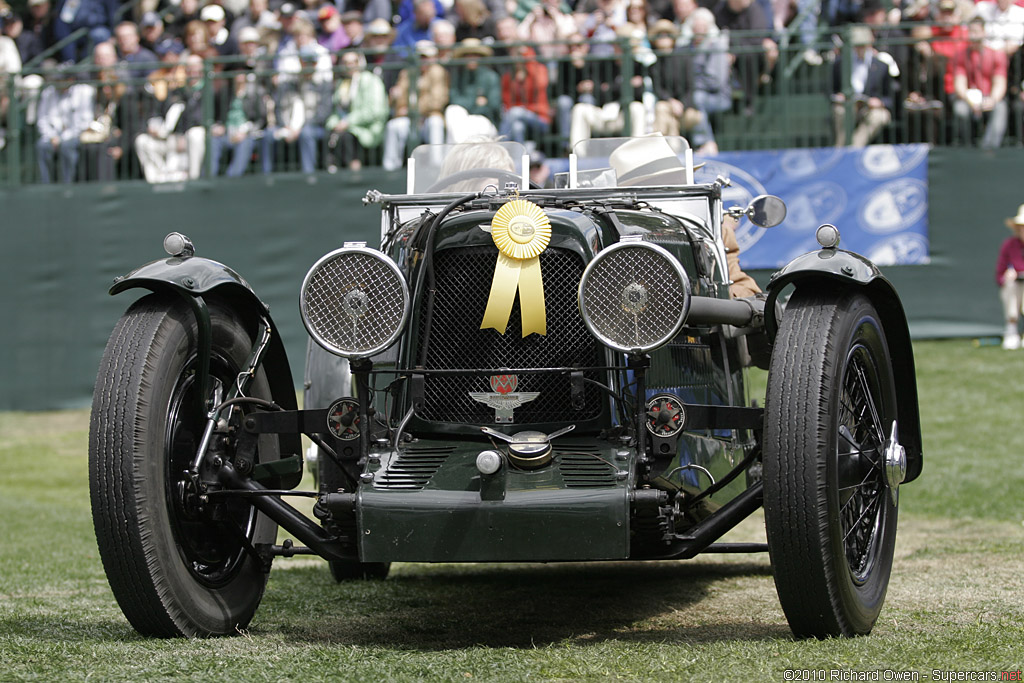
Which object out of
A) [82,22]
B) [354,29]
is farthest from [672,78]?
[82,22]

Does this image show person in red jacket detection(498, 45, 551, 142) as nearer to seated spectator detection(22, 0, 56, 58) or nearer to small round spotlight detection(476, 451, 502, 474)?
seated spectator detection(22, 0, 56, 58)

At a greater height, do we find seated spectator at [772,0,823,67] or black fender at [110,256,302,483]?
seated spectator at [772,0,823,67]

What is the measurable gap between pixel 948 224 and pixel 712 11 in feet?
11.5

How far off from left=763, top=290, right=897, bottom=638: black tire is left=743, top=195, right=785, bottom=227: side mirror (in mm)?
1311

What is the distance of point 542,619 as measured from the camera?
5.00m

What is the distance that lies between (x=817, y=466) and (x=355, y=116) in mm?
10916

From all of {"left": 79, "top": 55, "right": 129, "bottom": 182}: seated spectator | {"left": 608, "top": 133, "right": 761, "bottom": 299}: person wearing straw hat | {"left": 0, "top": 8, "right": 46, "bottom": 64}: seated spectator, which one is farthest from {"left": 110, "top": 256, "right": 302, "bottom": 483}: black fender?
{"left": 0, "top": 8, "right": 46, "bottom": 64}: seated spectator

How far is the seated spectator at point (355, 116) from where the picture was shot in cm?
1405

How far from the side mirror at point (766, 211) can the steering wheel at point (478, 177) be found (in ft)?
3.42

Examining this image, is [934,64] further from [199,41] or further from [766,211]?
[766,211]

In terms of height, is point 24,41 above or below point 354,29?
above

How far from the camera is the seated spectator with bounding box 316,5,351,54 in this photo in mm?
15203

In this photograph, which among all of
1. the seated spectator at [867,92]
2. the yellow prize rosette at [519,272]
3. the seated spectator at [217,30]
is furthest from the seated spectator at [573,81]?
the yellow prize rosette at [519,272]

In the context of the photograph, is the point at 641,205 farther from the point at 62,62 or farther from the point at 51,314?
the point at 62,62
